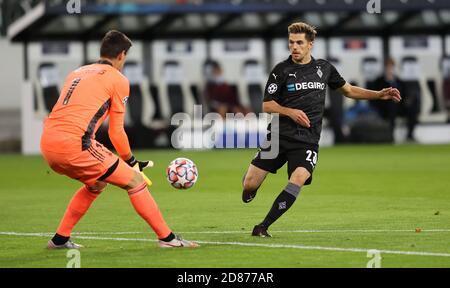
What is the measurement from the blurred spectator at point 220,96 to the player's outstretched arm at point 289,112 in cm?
1983

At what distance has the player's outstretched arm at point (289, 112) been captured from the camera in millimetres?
11909

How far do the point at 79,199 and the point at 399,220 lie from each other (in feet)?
13.5

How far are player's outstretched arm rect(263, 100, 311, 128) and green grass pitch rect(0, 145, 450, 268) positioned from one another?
118 cm

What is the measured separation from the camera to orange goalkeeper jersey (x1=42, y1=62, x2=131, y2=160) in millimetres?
10516

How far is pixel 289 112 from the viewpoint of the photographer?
12.0 m

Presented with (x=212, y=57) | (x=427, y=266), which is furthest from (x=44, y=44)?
(x=427, y=266)

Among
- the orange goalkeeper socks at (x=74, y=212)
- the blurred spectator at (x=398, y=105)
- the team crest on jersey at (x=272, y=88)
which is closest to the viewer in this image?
the orange goalkeeper socks at (x=74, y=212)

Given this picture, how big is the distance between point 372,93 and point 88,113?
3.45 m

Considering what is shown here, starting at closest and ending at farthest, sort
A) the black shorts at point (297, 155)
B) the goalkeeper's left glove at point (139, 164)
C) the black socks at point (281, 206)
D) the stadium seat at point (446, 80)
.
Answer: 1. the goalkeeper's left glove at point (139, 164)
2. the black socks at point (281, 206)
3. the black shorts at point (297, 155)
4. the stadium seat at point (446, 80)

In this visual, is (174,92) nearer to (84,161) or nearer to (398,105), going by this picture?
(398,105)

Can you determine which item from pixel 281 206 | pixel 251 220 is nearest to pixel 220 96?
pixel 251 220

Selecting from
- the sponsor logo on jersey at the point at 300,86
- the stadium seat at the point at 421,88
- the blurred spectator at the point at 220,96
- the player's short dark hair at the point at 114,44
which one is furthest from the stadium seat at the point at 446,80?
the player's short dark hair at the point at 114,44

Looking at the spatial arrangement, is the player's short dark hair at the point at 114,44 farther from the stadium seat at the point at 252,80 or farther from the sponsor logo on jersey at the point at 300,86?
the stadium seat at the point at 252,80

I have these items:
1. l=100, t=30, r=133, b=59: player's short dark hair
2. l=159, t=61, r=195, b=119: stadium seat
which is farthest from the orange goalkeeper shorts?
l=159, t=61, r=195, b=119: stadium seat
